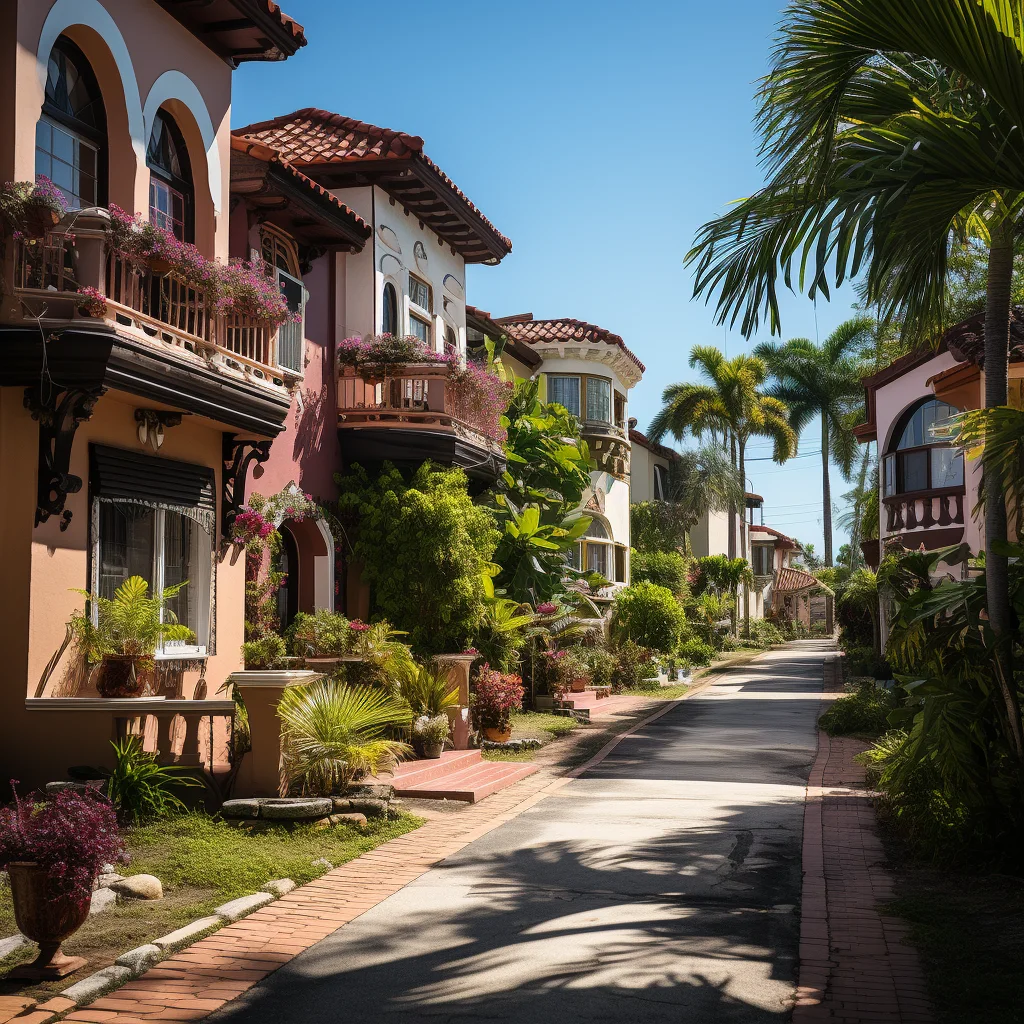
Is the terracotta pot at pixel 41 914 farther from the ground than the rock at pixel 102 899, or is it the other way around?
the terracotta pot at pixel 41 914

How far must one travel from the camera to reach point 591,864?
925 centimetres

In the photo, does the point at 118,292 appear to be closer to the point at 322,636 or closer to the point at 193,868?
the point at 322,636

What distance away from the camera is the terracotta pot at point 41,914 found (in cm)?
613

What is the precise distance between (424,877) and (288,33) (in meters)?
9.95

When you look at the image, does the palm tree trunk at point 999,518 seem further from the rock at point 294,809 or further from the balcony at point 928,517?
the balcony at point 928,517

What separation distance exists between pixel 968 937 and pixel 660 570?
35.8m

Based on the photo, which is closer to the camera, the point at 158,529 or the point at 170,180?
the point at 158,529

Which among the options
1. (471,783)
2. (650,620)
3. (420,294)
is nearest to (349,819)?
(471,783)

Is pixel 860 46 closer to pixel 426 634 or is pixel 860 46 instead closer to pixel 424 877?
pixel 424 877

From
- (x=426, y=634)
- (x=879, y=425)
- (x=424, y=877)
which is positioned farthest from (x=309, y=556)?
(x=879, y=425)

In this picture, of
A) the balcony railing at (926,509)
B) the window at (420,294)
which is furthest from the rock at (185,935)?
the balcony railing at (926,509)

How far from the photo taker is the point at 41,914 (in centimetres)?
614

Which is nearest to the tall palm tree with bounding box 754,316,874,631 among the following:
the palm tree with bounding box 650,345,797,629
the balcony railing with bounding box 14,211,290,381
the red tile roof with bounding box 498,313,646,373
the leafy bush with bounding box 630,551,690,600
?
the palm tree with bounding box 650,345,797,629

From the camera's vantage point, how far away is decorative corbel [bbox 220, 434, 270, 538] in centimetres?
1364
